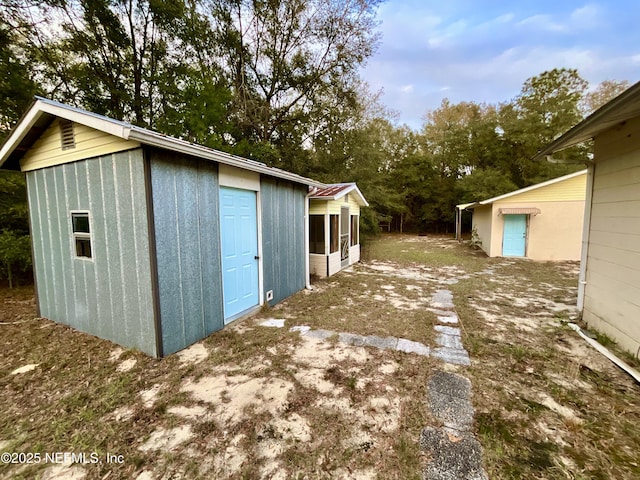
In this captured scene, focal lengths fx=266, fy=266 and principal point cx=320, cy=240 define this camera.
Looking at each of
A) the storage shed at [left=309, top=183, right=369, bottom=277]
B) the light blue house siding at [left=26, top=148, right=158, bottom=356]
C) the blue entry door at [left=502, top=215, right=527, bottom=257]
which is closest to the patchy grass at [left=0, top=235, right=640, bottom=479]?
the light blue house siding at [left=26, top=148, right=158, bottom=356]

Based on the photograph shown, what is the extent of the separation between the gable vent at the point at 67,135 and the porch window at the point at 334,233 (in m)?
5.54

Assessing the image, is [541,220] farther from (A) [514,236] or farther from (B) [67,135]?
(B) [67,135]

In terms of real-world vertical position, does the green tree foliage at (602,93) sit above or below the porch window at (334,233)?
above

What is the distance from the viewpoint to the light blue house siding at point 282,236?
4977mm

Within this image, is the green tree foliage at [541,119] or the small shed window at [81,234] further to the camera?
the green tree foliage at [541,119]

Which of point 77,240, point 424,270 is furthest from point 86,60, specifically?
point 424,270

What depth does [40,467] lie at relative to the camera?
5.87ft

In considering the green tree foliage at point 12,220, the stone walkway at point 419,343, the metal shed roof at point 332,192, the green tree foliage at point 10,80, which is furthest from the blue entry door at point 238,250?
the green tree foliage at point 10,80

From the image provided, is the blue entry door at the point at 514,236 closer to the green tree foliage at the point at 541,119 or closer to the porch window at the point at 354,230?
the porch window at the point at 354,230

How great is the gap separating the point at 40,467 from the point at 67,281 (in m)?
2.98

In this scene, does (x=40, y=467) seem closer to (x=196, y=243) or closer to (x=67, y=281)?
(x=196, y=243)

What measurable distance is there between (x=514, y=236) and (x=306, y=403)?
39.1ft

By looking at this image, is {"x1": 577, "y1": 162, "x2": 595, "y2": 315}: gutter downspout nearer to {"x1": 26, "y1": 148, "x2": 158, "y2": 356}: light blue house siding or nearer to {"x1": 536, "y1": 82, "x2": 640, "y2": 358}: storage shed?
{"x1": 536, "y1": 82, "x2": 640, "y2": 358}: storage shed

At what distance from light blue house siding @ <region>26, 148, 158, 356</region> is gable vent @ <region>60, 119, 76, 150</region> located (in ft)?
0.78
